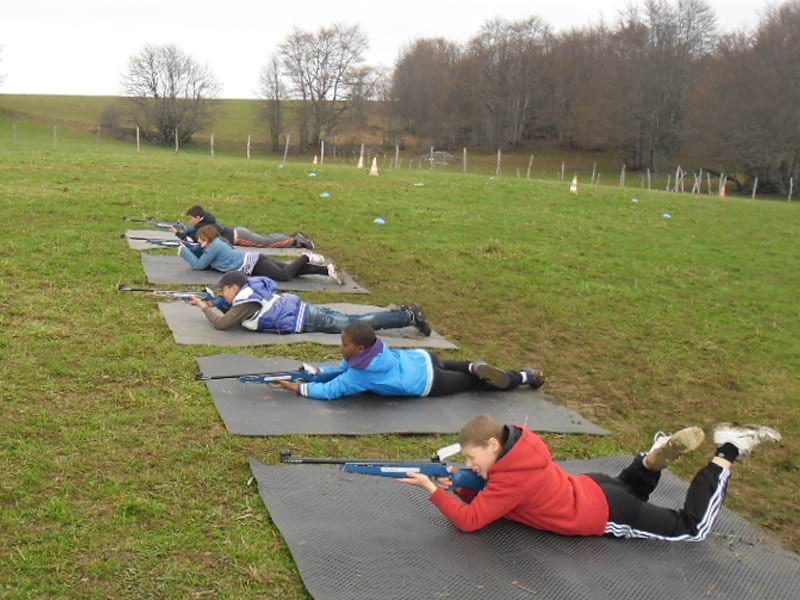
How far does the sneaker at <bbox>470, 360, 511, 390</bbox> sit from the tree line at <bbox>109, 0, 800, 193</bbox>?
5252cm

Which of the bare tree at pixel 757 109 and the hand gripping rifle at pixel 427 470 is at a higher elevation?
the bare tree at pixel 757 109

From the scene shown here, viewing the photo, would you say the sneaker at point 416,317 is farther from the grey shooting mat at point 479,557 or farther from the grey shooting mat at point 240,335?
the grey shooting mat at point 479,557

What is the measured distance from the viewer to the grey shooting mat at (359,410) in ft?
19.4

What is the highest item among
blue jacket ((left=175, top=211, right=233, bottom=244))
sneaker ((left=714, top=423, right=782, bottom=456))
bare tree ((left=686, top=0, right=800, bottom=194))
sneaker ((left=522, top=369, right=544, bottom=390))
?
bare tree ((left=686, top=0, right=800, bottom=194))

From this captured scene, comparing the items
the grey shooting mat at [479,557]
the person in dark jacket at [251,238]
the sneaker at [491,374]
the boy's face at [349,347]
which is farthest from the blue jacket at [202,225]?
the grey shooting mat at [479,557]

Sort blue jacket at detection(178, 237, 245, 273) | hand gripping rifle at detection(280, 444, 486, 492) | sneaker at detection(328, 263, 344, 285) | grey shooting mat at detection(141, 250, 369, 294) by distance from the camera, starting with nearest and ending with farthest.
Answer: hand gripping rifle at detection(280, 444, 486, 492) < grey shooting mat at detection(141, 250, 369, 294) < blue jacket at detection(178, 237, 245, 273) < sneaker at detection(328, 263, 344, 285)

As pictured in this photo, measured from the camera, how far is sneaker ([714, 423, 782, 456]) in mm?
4793

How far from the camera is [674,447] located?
4.53 meters

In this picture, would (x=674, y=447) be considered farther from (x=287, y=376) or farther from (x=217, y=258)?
(x=217, y=258)

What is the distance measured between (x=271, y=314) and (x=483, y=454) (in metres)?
4.65

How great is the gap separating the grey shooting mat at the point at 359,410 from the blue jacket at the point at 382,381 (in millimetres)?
Result: 79

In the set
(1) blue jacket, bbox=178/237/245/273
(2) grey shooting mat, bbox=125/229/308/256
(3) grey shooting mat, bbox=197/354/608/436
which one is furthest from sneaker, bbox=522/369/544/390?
(2) grey shooting mat, bbox=125/229/308/256

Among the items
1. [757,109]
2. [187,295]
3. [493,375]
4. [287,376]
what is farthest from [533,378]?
[757,109]

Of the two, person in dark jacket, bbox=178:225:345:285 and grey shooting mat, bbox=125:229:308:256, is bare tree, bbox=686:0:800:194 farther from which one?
person in dark jacket, bbox=178:225:345:285
